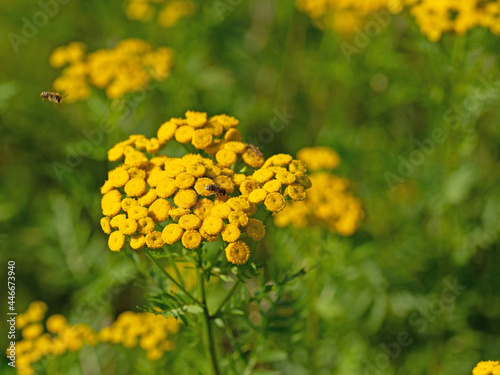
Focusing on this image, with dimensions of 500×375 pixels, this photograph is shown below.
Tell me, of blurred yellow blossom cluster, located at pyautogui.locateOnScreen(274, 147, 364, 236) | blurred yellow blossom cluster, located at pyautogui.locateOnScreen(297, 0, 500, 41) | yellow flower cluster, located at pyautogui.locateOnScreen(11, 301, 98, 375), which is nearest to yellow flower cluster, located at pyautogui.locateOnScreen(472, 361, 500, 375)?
blurred yellow blossom cluster, located at pyautogui.locateOnScreen(274, 147, 364, 236)

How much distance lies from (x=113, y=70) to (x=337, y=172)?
275 cm

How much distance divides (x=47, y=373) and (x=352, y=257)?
268 cm

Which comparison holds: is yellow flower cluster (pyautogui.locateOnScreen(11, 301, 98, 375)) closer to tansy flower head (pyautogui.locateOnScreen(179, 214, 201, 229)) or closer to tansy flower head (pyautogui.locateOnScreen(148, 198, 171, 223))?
tansy flower head (pyautogui.locateOnScreen(148, 198, 171, 223))

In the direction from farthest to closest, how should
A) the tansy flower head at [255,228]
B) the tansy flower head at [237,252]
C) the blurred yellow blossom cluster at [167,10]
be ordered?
the blurred yellow blossom cluster at [167,10] < the tansy flower head at [255,228] < the tansy flower head at [237,252]

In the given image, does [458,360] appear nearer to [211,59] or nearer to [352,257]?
[352,257]

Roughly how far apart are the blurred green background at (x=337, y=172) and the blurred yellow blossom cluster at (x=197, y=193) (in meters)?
0.84

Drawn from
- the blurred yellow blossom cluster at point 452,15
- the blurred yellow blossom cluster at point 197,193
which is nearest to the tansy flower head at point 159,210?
the blurred yellow blossom cluster at point 197,193

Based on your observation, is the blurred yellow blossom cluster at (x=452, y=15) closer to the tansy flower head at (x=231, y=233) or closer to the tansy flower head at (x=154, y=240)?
the tansy flower head at (x=231, y=233)

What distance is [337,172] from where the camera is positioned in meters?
6.08

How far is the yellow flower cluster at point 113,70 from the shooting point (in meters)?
4.88

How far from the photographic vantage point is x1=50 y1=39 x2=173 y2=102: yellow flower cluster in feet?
16.0

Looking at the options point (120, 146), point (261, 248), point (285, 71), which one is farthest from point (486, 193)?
point (120, 146)

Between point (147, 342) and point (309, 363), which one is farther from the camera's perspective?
point (309, 363)

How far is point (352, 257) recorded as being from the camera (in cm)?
464
